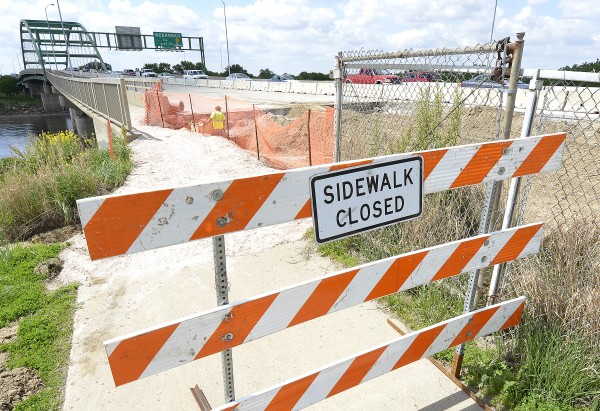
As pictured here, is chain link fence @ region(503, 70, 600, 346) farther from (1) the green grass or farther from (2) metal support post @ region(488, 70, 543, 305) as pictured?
(1) the green grass

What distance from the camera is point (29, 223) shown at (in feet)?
20.2

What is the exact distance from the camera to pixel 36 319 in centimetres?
370

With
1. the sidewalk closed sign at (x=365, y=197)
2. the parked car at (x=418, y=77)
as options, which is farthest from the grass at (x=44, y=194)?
the sidewalk closed sign at (x=365, y=197)

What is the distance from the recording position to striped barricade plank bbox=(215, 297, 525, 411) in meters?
1.95

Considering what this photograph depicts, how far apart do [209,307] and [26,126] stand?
6164cm

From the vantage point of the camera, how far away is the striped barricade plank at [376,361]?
1954mm

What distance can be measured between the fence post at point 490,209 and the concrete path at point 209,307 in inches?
9.8

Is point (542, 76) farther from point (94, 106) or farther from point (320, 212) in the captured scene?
point (94, 106)

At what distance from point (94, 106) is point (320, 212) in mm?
19530

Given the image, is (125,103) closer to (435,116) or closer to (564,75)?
(435,116)

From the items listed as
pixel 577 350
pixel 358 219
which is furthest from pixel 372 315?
pixel 358 219

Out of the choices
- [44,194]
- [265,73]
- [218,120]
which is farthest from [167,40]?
[44,194]

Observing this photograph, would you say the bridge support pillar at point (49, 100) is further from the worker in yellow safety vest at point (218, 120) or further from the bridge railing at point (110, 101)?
the worker in yellow safety vest at point (218, 120)

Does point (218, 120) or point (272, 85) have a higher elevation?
point (272, 85)
